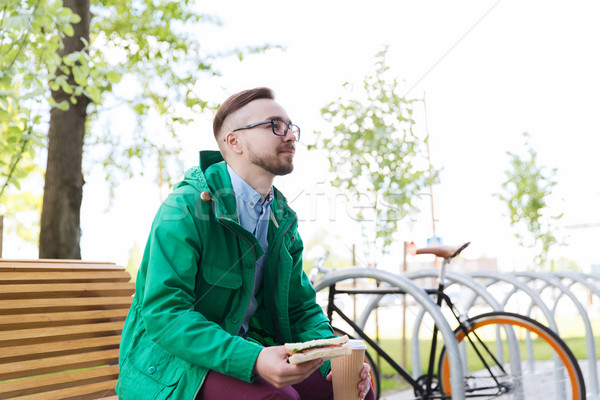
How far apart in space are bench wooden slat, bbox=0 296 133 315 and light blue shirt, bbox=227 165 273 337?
2.72 ft

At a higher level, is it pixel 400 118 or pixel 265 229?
pixel 400 118

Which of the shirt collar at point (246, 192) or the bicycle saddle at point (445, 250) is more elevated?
the shirt collar at point (246, 192)

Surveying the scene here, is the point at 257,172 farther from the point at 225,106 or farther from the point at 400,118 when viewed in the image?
the point at 400,118

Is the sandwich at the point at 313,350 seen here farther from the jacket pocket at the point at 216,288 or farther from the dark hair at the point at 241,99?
the dark hair at the point at 241,99

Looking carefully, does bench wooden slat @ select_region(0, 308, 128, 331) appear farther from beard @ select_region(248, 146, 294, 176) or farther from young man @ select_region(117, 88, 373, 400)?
beard @ select_region(248, 146, 294, 176)

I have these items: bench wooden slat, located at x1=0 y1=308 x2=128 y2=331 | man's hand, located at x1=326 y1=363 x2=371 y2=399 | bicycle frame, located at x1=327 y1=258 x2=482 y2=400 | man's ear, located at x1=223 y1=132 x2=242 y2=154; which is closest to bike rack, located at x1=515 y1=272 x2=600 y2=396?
bicycle frame, located at x1=327 y1=258 x2=482 y2=400

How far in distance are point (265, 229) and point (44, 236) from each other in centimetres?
399

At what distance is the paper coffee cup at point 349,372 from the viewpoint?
175cm

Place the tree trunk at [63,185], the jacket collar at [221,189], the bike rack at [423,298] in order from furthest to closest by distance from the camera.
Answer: the tree trunk at [63,185] → the bike rack at [423,298] → the jacket collar at [221,189]

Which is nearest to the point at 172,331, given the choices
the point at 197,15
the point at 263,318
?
the point at 263,318

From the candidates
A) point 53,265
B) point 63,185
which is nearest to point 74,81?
point 63,185

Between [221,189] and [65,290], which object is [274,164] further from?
[65,290]

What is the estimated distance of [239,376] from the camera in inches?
60.0

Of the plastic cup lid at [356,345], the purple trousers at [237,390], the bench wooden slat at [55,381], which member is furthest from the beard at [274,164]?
the bench wooden slat at [55,381]
